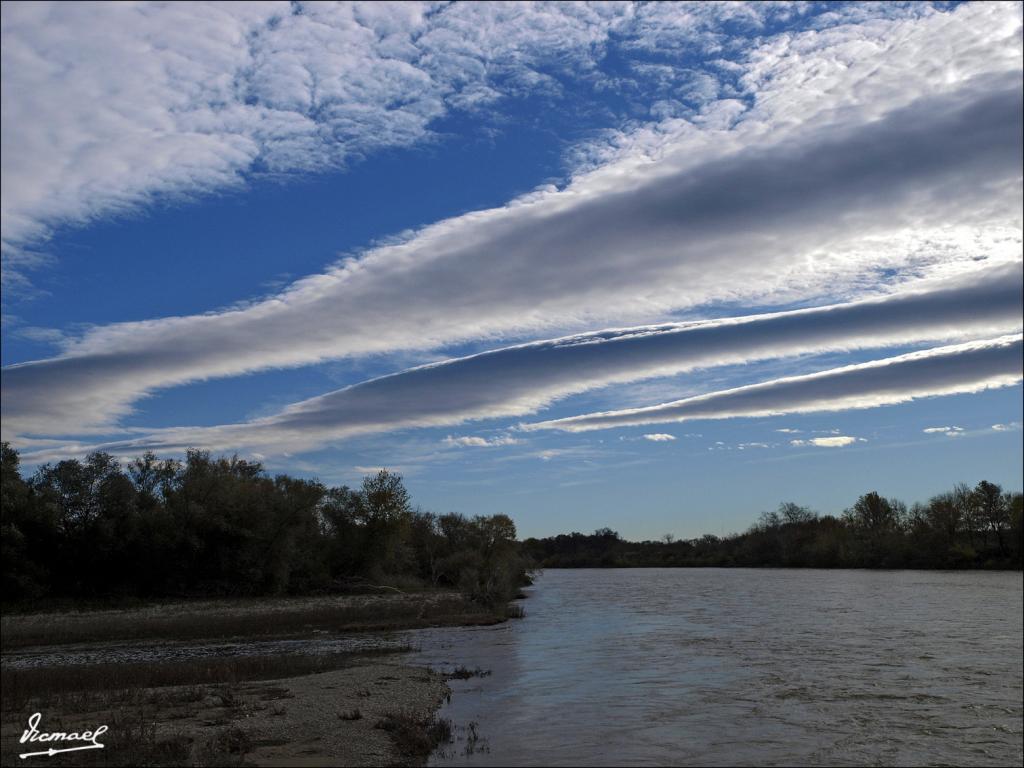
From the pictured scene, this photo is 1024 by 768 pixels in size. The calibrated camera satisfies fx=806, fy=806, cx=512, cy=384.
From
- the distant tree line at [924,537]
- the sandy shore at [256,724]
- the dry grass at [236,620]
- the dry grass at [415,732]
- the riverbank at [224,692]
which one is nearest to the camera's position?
the sandy shore at [256,724]

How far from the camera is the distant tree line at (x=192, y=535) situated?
64.9 meters

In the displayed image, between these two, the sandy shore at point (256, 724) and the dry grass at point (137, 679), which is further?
the dry grass at point (137, 679)

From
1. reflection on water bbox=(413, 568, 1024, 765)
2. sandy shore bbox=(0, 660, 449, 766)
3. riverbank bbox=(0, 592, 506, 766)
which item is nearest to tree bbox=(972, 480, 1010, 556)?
reflection on water bbox=(413, 568, 1024, 765)

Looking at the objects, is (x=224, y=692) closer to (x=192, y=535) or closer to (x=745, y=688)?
(x=745, y=688)

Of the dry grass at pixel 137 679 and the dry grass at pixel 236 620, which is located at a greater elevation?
the dry grass at pixel 137 679

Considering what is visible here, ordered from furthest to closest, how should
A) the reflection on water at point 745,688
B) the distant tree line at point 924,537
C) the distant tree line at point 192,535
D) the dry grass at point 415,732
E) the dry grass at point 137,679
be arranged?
the distant tree line at point 924,537 < the distant tree line at point 192,535 < the dry grass at point 137,679 < the reflection on water at point 745,688 < the dry grass at point 415,732

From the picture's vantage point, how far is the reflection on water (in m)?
20.2

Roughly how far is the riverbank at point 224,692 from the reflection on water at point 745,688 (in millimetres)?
1807

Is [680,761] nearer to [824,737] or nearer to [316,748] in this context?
[824,737]

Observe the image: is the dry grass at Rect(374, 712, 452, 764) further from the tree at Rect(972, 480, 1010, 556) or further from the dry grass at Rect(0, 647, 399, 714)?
the tree at Rect(972, 480, 1010, 556)

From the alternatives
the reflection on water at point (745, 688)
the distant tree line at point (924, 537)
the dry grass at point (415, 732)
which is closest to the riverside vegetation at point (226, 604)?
the dry grass at point (415, 732)

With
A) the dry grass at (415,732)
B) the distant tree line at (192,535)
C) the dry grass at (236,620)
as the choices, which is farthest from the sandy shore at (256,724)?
the distant tree line at (192,535)

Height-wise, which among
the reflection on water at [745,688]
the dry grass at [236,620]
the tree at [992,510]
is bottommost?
the dry grass at [236,620]

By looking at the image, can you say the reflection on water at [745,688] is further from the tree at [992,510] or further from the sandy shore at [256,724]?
the tree at [992,510]
